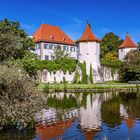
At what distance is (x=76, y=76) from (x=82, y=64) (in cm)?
246

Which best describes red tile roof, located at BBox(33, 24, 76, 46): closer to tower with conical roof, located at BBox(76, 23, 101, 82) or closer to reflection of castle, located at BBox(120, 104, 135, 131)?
tower with conical roof, located at BBox(76, 23, 101, 82)

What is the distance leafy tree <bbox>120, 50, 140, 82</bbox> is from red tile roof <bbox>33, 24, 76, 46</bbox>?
16457mm

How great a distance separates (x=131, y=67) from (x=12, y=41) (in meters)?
30.8

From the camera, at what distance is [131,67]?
5566 centimetres

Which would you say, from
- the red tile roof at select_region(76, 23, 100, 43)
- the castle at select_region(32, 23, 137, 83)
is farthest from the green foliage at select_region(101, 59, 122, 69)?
the red tile roof at select_region(76, 23, 100, 43)

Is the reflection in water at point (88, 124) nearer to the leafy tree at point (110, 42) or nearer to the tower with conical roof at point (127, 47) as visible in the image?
the tower with conical roof at point (127, 47)

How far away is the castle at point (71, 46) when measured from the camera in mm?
56031

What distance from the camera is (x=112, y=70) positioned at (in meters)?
62.8

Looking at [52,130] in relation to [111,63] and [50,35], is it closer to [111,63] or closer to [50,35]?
[111,63]

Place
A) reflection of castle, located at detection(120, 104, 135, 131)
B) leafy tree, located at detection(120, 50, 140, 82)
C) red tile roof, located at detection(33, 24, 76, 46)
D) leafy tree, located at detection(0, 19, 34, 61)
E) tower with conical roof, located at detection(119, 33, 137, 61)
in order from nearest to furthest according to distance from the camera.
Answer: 1. reflection of castle, located at detection(120, 104, 135, 131)
2. leafy tree, located at detection(0, 19, 34, 61)
3. leafy tree, located at detection(120, 50, 140, 82)
4. red tile roof, located at detection(33, 24, 76, 46)
5. tower with conical roof, located at detection(119, 33, 137, 61)

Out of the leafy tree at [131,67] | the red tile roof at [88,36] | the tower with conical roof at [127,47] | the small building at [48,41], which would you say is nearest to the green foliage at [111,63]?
the leafy tree at [131,67]

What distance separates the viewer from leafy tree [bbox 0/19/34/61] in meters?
29.1

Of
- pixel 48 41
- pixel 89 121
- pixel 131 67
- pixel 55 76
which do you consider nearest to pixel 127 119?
pixel 89 121

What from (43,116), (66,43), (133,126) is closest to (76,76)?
(66,43)
